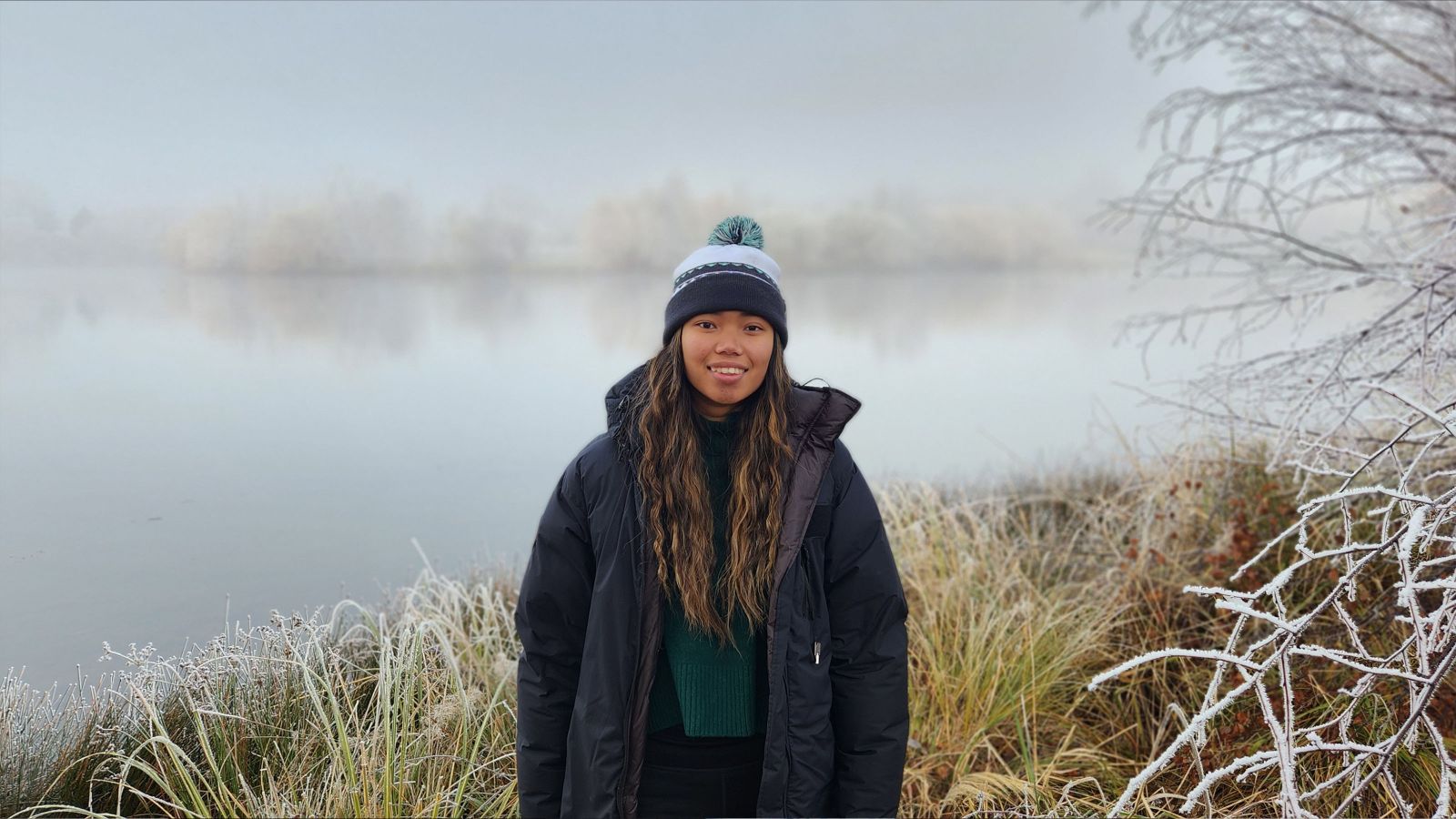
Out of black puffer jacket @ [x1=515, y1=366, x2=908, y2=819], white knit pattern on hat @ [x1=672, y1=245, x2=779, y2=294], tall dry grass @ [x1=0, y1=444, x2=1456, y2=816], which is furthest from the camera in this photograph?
tall dry grass @ [x1=0, y1=444, x2=1456, y2=816]

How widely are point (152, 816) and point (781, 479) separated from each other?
2083mm

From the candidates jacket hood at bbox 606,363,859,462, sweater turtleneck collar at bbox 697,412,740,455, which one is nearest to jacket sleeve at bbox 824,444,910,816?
jacket hood at bbox 606,363,859,462

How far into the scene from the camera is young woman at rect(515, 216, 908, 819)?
6.23 ft

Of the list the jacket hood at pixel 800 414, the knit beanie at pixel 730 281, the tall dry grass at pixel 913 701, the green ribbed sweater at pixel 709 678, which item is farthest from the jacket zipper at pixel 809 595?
the tall dry grass at pixel 913 701

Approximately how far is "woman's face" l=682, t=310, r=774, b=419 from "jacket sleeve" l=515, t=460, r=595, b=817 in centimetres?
34

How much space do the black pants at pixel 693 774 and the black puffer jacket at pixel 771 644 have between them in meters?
0.06

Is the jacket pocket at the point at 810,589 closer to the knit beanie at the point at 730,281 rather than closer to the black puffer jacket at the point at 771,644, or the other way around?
the black puffer jacket at the point at 771,644

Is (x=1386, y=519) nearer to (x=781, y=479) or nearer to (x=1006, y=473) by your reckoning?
(x=781, y=479)

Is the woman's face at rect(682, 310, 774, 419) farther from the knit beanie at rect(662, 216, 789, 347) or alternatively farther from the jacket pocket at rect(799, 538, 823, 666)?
the jacket pocket at rect(799, 538, 823, 666)

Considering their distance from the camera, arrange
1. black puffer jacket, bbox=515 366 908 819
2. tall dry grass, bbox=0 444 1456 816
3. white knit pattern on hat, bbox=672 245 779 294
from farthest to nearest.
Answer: tall dry grass, bbox=0 444 1456 816 → white knit pattern on hat, bbox=672 245 779 294 → black puffer jacket, bbox=515 366 908 819

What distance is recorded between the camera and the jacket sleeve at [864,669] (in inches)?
77.4

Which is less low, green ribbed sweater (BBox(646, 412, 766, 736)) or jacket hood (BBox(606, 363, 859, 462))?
jacket hood (BBox(606, 363, 859, 462))

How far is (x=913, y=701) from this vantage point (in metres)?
3.35

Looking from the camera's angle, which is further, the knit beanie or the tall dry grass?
the tall dry grass
